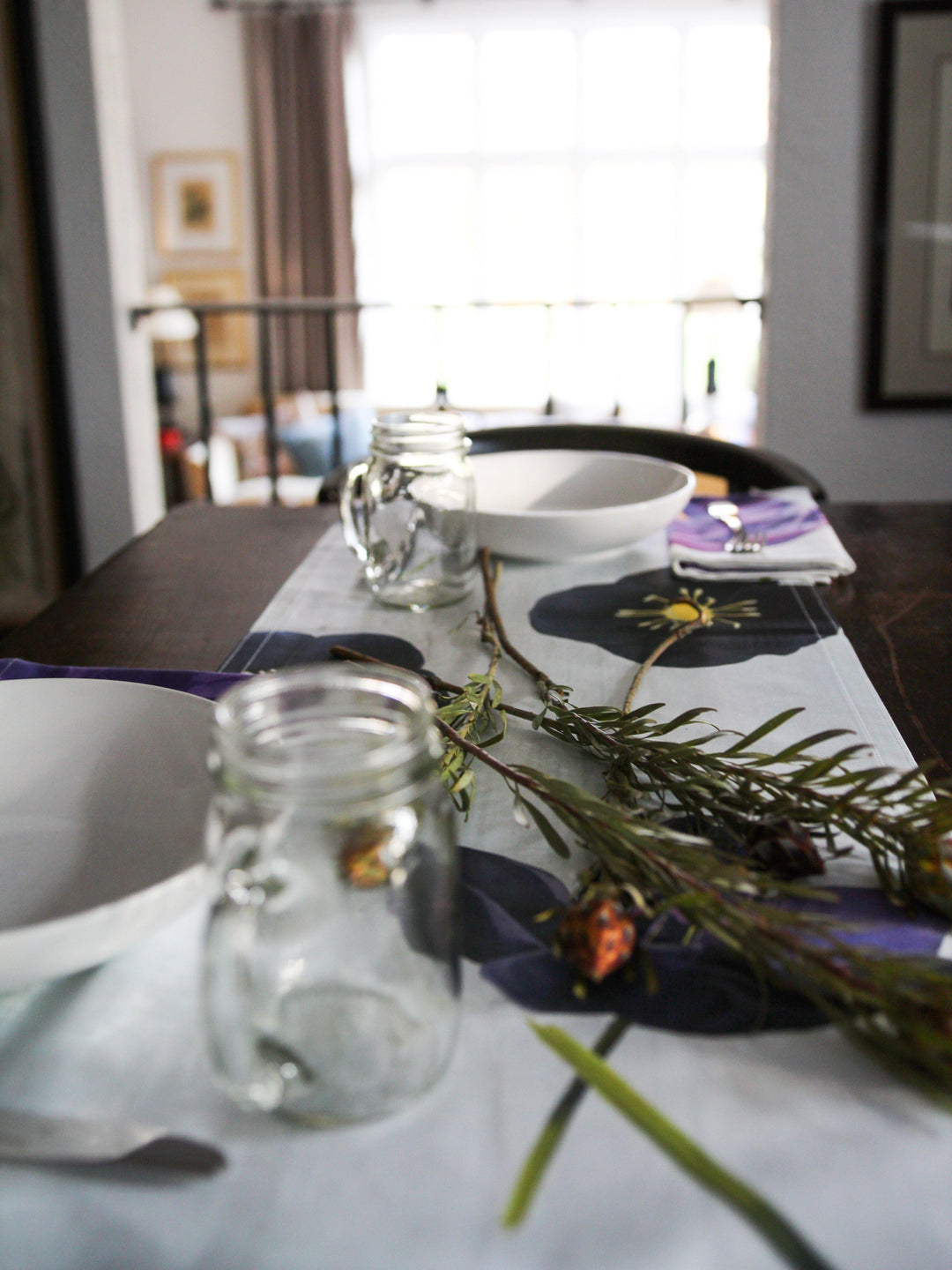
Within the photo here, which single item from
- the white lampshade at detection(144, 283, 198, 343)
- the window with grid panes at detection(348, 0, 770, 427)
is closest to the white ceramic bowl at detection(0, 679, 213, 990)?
the white lampshade at detection(144, 283, 198, 343)

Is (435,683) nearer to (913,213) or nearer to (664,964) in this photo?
(664,964)

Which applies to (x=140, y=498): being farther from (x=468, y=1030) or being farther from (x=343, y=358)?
(x=343, y=358)

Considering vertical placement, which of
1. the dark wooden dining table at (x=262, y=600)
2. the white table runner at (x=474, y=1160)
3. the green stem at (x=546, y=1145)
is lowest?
the white table runner at (x=474, y=1160)

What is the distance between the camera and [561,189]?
23.4 ft

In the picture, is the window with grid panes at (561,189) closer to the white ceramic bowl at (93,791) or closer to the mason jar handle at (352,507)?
the mason jar handle at (352,507)

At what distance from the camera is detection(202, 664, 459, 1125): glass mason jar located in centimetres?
33

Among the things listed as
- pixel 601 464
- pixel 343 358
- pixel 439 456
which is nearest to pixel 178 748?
pixel 439 456

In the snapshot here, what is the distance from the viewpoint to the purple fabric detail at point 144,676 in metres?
0.66

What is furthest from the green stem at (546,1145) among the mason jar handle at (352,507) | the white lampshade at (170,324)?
the white lampshade at (170,324)

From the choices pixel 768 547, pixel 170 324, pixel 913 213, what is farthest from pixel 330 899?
pixel 170 324

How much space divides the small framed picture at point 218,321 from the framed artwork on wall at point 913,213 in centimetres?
528

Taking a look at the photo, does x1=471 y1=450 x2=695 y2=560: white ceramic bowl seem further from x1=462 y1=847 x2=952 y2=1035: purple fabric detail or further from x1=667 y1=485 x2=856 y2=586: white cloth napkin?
x1=462 y1=847 x2=952 y2=1035: purple fabric detail

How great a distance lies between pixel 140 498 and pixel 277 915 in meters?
2.71

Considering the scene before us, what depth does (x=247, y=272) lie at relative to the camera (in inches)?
285
